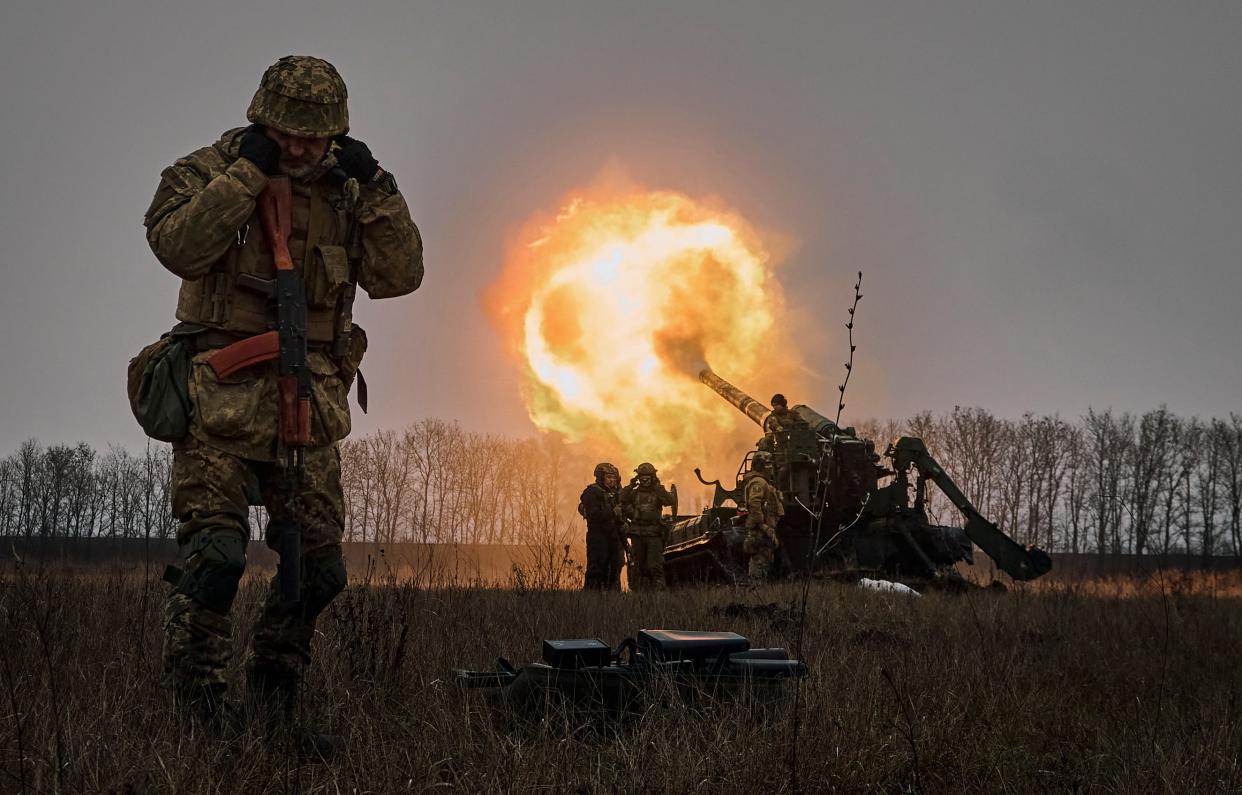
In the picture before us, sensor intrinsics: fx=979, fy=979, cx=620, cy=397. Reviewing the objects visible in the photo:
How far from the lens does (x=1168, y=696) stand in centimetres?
505

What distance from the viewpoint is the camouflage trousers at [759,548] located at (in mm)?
15266

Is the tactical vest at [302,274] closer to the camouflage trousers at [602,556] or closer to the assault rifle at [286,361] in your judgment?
the assault rifle at [286,361]

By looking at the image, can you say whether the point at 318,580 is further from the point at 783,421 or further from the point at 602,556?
the point at 783,421

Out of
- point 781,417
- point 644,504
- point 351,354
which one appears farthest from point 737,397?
point 351,354

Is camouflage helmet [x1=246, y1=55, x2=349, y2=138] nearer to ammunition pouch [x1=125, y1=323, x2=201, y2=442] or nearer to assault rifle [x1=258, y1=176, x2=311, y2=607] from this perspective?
assault rifle [x1=258, y1=176, x2=311, y2=607]

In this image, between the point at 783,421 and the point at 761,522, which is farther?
the point at 783,421

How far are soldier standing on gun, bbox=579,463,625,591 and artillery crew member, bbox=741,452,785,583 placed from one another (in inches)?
82.4

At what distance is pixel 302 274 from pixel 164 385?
662 millimetres

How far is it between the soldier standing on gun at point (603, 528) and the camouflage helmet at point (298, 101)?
10814 millimetres

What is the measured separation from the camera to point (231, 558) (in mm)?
3506

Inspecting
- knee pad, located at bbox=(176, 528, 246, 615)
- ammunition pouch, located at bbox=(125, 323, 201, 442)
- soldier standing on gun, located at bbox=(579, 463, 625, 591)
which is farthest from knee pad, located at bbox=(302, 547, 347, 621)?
soldier standing on gun, located at bbox=(579, 463, 625, 591)

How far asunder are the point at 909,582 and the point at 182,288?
12.8 metres

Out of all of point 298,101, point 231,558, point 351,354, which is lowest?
point 231,558

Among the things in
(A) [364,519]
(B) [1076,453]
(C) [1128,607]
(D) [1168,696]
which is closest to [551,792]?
(D) [1168,696]
